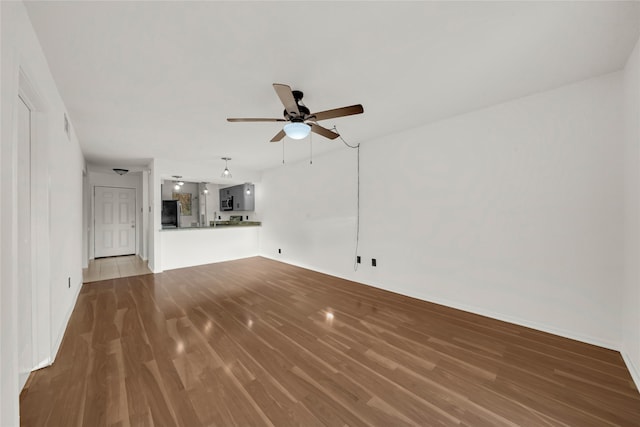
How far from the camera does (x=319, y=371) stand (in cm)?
194

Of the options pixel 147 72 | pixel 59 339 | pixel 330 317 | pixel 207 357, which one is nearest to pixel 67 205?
pixel 59 339

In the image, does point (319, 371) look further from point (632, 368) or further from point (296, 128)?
point (632, 368)

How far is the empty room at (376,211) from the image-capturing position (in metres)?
1.52

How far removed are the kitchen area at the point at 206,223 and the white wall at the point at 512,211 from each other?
368 cm

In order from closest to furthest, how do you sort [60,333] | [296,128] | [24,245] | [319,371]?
[24,245], [319,371], [296,128], [60,333]

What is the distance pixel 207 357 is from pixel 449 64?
3311 millimetres

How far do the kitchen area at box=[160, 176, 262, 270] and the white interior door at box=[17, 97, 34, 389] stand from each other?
3.56 meters

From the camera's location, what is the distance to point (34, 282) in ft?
6.31

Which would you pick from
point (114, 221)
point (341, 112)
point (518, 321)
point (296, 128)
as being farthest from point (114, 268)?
point (518, 321)

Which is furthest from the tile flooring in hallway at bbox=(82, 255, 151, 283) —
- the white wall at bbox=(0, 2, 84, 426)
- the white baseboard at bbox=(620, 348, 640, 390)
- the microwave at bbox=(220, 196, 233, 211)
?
the white baseboard at bbox=(620, 348, 640, 390)

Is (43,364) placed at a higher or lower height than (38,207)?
lower

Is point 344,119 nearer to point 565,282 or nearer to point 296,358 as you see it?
point 296,358

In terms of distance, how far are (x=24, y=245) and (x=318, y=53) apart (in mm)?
2668

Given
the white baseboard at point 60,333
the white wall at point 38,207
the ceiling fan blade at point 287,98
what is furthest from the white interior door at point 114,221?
the ceiling fan blade at point 287,98
